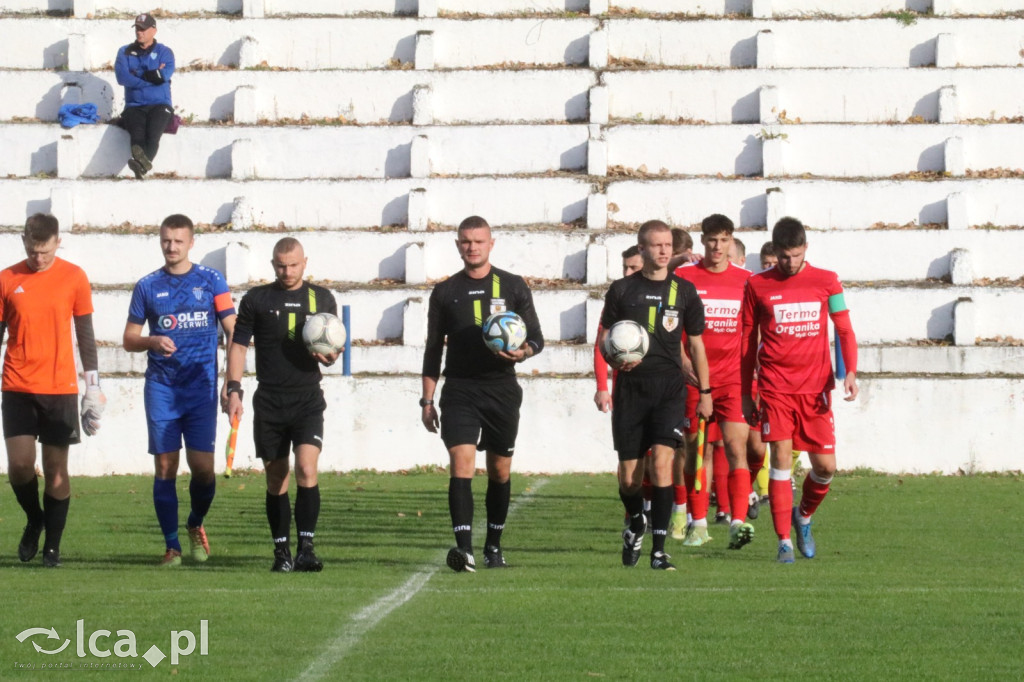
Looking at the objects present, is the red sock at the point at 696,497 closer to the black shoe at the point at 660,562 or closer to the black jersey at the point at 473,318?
the black shoe at the point at 660,562

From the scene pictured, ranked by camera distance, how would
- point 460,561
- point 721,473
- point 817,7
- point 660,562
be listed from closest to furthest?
point 460,561 → point 660,562 → point 721,473 → point 817,7

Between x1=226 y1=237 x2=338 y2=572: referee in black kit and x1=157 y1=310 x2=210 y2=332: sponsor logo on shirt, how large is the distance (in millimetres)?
461

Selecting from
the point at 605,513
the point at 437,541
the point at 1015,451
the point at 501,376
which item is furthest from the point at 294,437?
the point at 1015,451

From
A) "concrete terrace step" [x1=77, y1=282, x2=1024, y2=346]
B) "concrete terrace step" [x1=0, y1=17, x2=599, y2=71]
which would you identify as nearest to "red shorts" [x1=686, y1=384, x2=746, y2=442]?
"concrete terrace step" [x1=77, y1=282, x2=1024, y2=346]

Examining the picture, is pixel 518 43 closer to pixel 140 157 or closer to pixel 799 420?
pixel 140 157

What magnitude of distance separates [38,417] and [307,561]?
2.27m

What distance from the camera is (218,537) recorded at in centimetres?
1381

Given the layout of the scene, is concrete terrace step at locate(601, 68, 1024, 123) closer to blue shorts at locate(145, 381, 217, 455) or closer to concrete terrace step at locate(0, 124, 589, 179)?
concrete terrace step at locate(0, 124, 589, 179)

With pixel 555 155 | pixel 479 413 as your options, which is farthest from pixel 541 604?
pixel 555 155

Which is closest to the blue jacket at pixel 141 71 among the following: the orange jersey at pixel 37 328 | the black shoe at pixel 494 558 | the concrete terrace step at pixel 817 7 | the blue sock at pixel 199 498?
the concrete terrace step at pixel 817 7

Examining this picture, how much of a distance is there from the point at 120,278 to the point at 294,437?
12.3m

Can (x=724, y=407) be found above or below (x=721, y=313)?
below

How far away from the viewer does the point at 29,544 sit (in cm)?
1204

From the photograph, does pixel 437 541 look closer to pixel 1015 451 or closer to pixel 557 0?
pixel 1015 451
